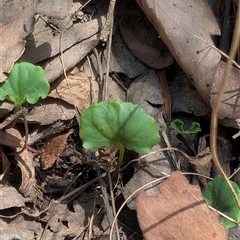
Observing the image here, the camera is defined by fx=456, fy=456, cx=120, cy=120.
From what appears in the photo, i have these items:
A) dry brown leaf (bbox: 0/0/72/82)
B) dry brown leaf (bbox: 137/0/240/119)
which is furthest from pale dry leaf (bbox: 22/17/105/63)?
dry brown leaf (bbox: 137/0/240/119)

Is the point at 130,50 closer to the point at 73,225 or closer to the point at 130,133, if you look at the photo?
the point at 130,133

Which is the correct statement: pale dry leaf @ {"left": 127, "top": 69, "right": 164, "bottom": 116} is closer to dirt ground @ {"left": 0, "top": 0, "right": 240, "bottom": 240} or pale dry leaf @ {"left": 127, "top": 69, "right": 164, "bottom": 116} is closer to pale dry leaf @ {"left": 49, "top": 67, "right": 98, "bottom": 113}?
dirt ground @ {"left": 0, "top": 0, "right": 240, "bottom": 240}

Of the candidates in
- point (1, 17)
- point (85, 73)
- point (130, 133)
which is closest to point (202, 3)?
point (85, 73)

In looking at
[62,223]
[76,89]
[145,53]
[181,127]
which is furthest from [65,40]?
[62,223]

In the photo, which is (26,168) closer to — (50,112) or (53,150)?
(53,150)

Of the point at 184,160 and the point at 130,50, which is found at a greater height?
the point at 130,50

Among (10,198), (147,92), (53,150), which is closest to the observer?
(10,198)
